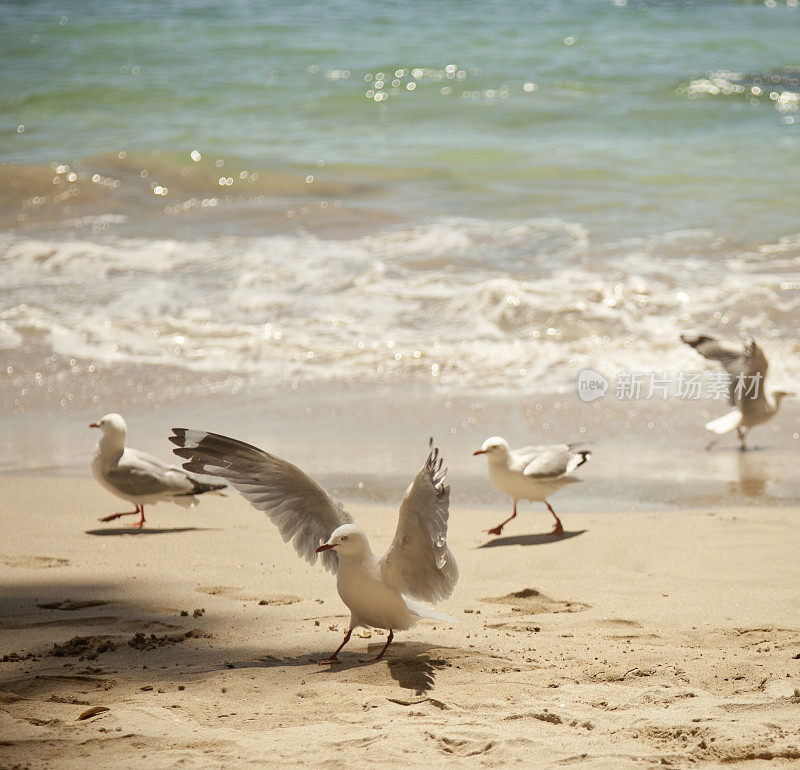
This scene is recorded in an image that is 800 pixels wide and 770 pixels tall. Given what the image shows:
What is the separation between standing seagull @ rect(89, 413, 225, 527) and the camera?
19.0 feet

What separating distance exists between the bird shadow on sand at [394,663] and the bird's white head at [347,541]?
420 mm

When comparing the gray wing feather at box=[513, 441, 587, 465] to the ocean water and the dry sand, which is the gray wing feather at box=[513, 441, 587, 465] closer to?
the dry sand

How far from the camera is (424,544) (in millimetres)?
3629

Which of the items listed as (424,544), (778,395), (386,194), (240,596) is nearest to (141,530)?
(240,596)

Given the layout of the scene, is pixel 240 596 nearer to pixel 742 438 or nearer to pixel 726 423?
pixel 726 423

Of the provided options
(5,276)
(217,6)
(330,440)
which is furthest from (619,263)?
(217,6)

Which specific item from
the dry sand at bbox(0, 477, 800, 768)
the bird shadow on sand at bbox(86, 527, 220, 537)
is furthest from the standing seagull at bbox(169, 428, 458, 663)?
the bird shadow on sand at bbox(86, 527, 220, 537)

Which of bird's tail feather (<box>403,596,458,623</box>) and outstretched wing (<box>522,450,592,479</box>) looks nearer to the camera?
bird's tail feather (<box>403,596,458,623</box>)

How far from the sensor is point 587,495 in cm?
634

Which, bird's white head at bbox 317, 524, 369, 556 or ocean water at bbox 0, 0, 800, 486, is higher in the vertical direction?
ocean water at bbox 0, 0, 800, 486

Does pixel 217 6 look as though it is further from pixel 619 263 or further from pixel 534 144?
pixel 619 263

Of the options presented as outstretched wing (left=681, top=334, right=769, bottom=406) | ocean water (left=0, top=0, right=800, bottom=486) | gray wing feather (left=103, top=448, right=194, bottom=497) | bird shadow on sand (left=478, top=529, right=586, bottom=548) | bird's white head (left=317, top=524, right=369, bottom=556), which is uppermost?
ocean water (left=0, top=0, right=800, bottom=486)

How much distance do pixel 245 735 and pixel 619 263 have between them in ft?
29.3

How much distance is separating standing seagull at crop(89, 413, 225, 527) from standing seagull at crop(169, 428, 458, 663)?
190 cm
